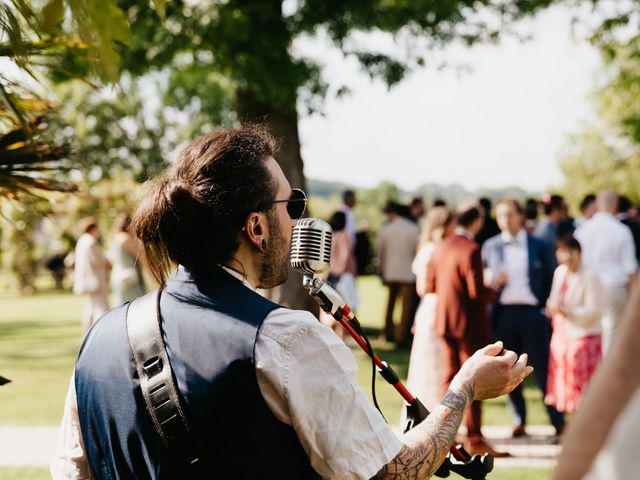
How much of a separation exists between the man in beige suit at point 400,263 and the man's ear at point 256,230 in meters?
11.1

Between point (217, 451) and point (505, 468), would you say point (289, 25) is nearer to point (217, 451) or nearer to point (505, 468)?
point (505, 468)

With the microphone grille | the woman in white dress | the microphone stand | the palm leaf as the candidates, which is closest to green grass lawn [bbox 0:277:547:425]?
the woman in white dress

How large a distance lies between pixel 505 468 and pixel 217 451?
201 inches

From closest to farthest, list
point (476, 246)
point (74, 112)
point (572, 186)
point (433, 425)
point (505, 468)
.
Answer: point (433, 425) → point (505, 468) → point (476, 246) → point (74, 112) → point (572, 186)

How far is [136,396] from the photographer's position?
198cm

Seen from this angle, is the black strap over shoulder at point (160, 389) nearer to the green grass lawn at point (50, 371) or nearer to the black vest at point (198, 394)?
the black vest at point (198, 394)

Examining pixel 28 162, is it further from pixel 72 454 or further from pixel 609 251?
pixel 609 251

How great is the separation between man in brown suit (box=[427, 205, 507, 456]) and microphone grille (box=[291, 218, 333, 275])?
469 cm

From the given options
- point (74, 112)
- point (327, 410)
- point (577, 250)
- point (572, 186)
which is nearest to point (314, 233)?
point (327, 410)

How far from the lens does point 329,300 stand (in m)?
2.34

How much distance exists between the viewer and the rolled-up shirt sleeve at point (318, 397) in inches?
71.8

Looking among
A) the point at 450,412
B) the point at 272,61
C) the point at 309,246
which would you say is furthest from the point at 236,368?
the point at 272,61

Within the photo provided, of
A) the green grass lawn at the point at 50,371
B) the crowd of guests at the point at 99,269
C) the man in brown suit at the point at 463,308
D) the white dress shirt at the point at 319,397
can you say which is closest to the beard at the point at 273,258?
the white dress shirt at the point at 319,397

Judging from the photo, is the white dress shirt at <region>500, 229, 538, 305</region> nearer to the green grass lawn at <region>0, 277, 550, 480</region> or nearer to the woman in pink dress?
the woman in pink dress
